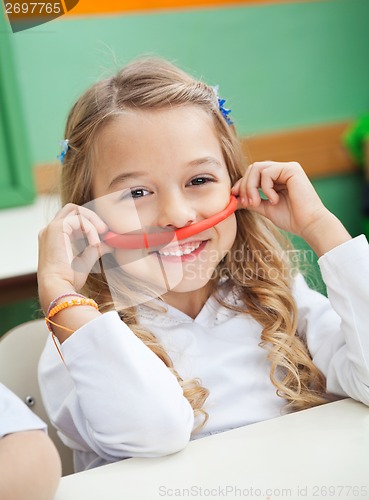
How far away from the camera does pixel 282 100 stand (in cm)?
170

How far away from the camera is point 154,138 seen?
588 mm

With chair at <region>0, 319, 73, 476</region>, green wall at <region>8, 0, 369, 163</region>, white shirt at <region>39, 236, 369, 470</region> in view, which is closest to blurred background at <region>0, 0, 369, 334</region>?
green wall at <region>8, 0, 369, 163</region>

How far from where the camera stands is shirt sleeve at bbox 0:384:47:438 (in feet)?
1.53

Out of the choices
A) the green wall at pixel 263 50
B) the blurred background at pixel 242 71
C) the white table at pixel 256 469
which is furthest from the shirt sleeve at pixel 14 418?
the green wall at pixel 263 50

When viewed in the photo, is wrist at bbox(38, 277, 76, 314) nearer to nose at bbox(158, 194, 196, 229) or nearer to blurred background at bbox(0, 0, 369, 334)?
nose at bbox(158, 194, 196, 229)

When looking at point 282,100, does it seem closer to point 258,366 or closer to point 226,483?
point 258,366

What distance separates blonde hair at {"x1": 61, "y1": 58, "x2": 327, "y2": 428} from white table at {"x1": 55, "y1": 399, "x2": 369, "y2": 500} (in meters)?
0.10

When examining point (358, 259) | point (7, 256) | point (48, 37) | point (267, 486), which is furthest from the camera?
point (48, 37)

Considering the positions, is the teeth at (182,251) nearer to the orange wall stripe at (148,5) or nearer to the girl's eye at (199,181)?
the girl's eye at (199,181)

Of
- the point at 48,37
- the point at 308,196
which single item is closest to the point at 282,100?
the point at 48,37

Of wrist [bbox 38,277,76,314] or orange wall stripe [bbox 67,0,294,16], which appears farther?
orange wall stripe [bbox 67,0,294,16]

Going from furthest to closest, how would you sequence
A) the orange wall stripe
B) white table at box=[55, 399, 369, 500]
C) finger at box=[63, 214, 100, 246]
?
the orange wall stripe, finger at box=[63, 214, 100, 246], white table at box=[55, 399, 369, 500]

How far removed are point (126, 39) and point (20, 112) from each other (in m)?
0.33

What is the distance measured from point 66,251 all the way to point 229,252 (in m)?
0.21
